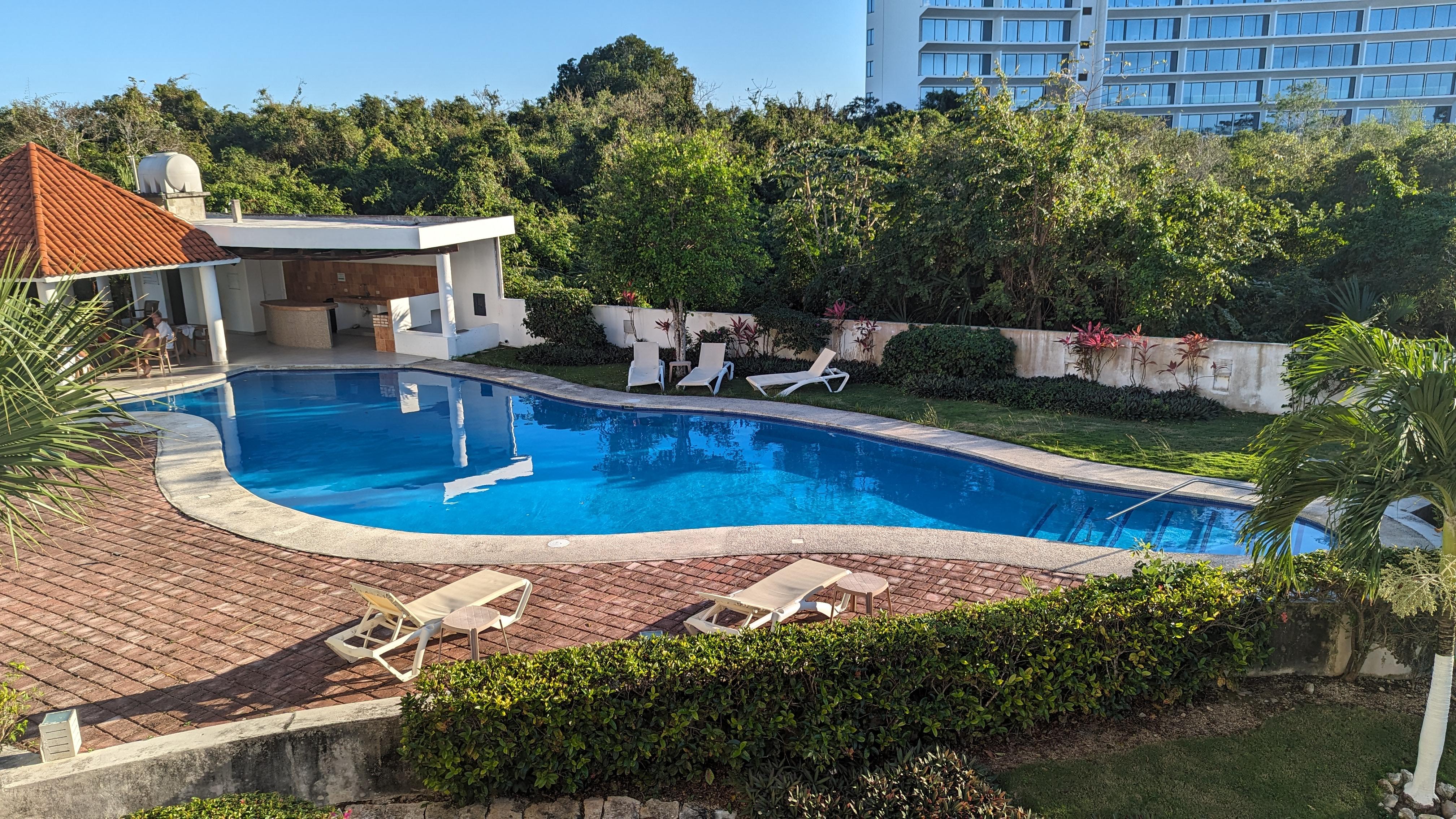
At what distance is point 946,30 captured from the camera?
7181 cm

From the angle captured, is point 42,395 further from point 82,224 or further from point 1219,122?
point 1219,122

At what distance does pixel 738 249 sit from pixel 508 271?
8811 millimetres

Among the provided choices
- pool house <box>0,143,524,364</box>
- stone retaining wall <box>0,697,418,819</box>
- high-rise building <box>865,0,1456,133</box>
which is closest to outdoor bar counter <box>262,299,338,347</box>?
pool house <box>0,143,524,364</box>

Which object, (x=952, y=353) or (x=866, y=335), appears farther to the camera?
(x=866, y=335)

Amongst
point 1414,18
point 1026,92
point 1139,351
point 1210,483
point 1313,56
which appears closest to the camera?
point 1210,483

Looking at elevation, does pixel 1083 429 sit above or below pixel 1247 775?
above

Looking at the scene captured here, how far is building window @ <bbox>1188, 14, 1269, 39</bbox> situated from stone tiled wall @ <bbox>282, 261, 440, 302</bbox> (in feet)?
229

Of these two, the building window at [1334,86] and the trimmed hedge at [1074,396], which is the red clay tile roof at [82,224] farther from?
the building window at [1334,86]

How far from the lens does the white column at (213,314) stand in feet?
67.4

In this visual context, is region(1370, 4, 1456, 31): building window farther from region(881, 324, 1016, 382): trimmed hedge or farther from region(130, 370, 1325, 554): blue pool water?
region(130, 370, 1325, 554): blue pool water

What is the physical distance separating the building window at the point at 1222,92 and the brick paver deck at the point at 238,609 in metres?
77.6

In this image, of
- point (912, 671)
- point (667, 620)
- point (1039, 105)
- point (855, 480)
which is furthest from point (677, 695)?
point (1039, 105)

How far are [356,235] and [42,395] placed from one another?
55.4ft

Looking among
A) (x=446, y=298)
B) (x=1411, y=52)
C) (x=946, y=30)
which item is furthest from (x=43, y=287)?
(x=1411, y=52)
